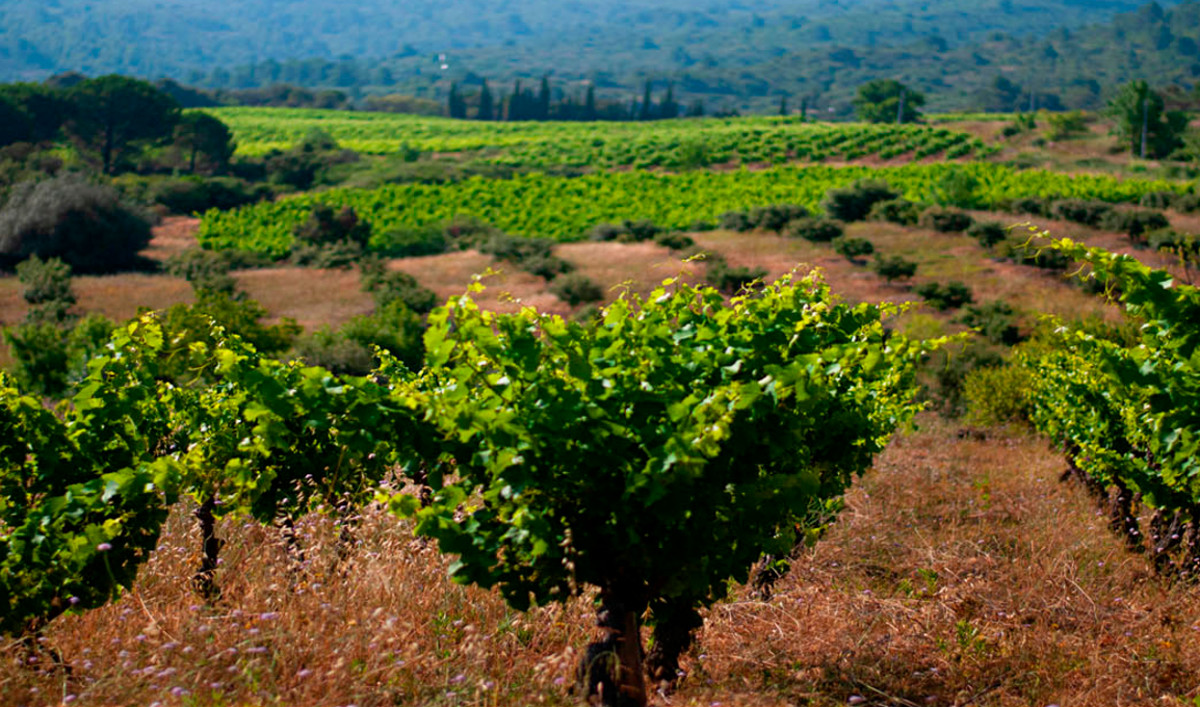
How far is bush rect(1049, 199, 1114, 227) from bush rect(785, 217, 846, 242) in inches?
367

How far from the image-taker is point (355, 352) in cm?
2348

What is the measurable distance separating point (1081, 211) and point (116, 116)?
2799 inches

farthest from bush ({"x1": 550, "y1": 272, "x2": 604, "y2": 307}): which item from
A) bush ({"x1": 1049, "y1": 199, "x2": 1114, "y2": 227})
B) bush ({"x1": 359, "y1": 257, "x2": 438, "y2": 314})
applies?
bush ({"x1": 1049, "y1": 199, "x2": 1114, "y2": 227})

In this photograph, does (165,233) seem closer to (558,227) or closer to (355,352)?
(558,227)

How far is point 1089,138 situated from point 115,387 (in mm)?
93679

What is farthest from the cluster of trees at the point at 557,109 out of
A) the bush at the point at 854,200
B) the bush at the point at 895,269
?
the bush at the point at 895,269

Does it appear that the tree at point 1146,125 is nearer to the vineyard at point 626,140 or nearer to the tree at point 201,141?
the vineyard at point 626,140

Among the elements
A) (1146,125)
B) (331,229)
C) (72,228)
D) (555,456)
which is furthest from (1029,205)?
(555,456)

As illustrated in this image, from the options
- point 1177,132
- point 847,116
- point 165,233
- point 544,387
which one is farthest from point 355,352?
point 847,116

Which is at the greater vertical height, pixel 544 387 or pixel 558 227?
pixel 544 387

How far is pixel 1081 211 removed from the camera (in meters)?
41.4

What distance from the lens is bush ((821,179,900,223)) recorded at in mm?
45969

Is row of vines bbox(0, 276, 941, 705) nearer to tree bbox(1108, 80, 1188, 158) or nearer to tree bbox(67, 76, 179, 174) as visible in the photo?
tree bbox(67, 76, 179, 174)

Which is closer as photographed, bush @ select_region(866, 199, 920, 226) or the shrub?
the shrub
